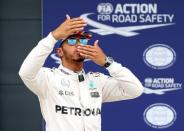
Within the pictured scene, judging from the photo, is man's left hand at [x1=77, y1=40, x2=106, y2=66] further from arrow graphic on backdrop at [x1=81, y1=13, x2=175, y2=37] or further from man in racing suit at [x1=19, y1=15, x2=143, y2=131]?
arrow graphic on backdrop at [x1=81, y1=13, x2=175, y2=37]

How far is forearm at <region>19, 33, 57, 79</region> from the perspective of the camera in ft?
14.2

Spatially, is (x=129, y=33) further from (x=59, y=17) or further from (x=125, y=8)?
(x=59, y=17)

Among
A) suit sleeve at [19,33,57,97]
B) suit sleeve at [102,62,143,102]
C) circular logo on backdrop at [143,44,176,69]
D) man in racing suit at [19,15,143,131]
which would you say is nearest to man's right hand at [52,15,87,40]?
man in racing suit at [19,15,143,131]

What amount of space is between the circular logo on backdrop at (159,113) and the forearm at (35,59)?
12.3 ft

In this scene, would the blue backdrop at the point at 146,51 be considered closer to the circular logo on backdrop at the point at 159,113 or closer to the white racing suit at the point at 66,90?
the circular logo on backdrop at the point at 159,113

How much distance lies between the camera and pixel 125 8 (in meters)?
7.88

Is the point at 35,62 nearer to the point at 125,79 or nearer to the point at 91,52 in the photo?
the point at 91,52

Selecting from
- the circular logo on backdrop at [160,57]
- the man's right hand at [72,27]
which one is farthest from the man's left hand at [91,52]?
the circular logo on backdrop at [160,57]

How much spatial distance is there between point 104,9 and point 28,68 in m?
3.65

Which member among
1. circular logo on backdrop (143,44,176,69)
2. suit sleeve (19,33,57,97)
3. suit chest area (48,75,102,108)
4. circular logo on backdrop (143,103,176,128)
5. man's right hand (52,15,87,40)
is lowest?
circular logo on backdrop (143,103,176,128)

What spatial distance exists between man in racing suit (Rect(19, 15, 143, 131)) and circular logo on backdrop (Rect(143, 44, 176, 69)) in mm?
3283

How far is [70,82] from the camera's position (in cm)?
458

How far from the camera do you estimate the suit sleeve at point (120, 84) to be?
456cm

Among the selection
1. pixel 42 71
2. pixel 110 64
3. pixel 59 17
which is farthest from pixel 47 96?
pixel 59 17
